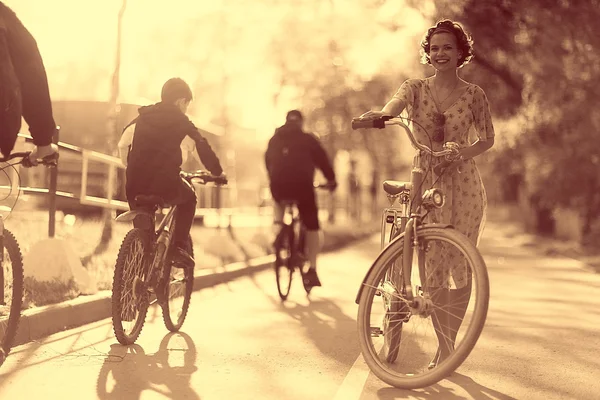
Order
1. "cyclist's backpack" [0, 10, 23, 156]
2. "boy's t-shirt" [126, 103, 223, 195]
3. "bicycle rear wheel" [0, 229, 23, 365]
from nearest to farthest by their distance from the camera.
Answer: "cyclist's backpack" [0, 10, 23, 156], "bicycle rear wheel" [0, 229, 23, 365], "boy's t-shirt" [126, 103, 223, 195]

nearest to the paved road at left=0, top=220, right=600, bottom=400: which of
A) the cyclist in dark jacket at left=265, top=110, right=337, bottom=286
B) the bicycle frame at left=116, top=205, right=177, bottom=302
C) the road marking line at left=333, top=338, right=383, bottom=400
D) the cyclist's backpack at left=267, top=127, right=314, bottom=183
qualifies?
the road marking line at left=333, top=338, right=383, bottom=400

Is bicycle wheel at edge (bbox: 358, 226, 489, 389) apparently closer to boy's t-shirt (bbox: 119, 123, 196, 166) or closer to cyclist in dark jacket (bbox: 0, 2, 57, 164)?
cyclist in dark jacket (bbox: 0, 2, 57, 164)

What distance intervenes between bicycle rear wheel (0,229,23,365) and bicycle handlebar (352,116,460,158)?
190 centimetres

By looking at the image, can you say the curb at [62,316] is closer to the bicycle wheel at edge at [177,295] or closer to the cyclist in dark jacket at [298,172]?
the bicycle wheel at edge at [177,295]

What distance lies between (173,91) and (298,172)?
3574mm

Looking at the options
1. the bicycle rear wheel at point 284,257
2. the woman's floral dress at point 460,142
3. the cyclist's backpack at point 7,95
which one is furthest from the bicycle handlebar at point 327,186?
the cyclist's backpack at point 7,95

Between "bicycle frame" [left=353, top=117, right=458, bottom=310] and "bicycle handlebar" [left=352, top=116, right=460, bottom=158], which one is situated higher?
"bicycle handlebar" [left=352, top=116, right=460, bottom=158]

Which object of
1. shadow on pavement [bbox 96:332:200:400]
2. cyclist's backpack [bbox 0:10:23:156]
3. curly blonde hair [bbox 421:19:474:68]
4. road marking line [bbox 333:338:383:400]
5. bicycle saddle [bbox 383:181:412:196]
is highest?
curly blonde hair [bbox 421:19:474:68]

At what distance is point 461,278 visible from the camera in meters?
5.41

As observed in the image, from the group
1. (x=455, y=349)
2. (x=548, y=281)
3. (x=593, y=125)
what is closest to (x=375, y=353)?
(x=455, y=349)

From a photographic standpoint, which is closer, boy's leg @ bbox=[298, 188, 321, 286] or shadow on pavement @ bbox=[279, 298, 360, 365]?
shadow on pavement @ bbox=[279, 298, 360, 365]

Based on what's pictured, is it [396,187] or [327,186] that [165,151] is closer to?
[396,187]

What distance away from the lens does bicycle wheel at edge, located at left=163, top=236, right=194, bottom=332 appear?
7.41 metres

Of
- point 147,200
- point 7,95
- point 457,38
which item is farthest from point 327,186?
point 7,95
